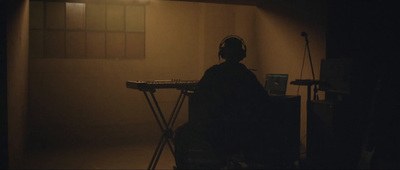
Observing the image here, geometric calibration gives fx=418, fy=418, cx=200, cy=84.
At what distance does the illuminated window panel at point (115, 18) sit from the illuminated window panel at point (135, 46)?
0.20m

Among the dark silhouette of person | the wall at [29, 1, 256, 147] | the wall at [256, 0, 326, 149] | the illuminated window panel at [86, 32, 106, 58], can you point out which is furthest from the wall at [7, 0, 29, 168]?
the wall at [256, 0, 326, 149]

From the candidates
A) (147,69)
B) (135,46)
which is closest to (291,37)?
(147,69)

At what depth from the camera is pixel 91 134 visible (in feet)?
21.6

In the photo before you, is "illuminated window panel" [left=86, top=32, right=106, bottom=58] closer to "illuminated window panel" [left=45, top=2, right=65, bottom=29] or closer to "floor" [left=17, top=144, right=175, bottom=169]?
"illuminated window panel" [left=45, top=2, right=65, bottom=29]

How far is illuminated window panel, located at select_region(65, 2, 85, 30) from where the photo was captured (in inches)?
254

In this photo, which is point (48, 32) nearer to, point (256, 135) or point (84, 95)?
point (84, 95)

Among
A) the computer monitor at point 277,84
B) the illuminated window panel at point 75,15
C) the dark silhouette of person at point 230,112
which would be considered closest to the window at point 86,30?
the illuminated window panel at point 75,15

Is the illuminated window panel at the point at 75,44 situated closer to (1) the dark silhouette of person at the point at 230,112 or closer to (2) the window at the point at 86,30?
(2) the window at the point at 86,30

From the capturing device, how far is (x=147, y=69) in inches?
272

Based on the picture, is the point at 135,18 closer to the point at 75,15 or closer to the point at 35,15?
the point at 75,15

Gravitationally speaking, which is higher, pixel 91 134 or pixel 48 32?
pixel 48 32

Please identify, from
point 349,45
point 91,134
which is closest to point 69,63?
point 91,134

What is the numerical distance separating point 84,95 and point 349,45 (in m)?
4.09

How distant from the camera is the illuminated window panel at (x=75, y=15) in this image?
645 cm
